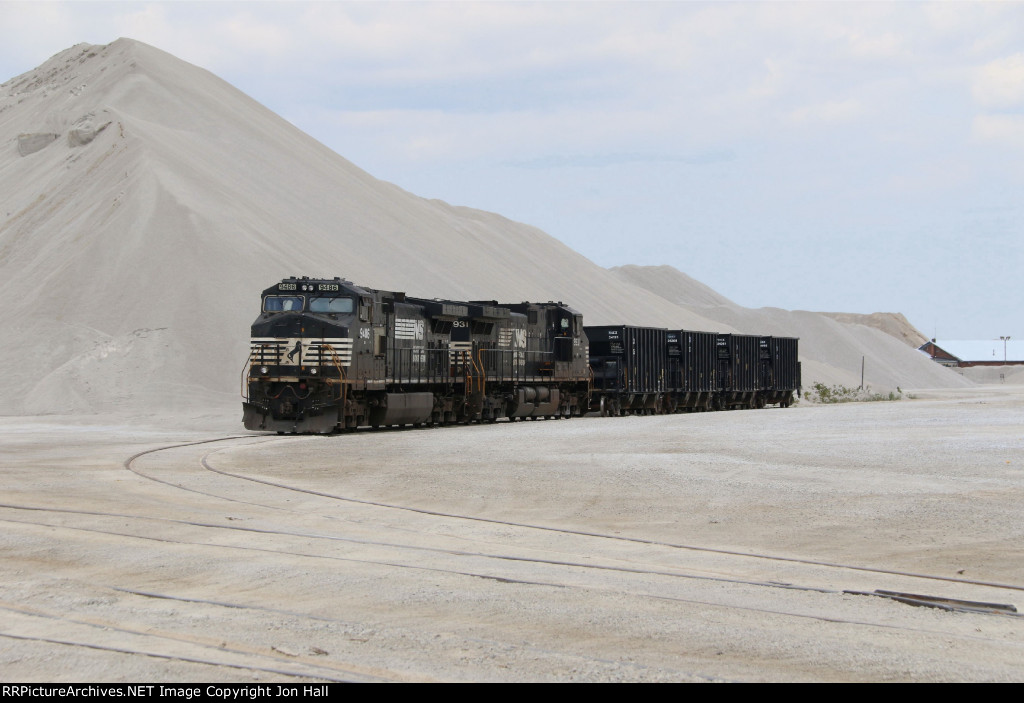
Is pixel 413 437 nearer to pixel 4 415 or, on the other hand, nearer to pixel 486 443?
pixel 486 443

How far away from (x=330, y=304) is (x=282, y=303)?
136 centimetres

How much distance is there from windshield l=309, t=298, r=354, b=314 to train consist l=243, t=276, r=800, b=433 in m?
0.03

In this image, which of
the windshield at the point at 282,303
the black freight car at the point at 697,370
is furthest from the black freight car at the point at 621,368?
the windshield at the point at 282,303

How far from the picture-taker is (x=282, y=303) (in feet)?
98.8

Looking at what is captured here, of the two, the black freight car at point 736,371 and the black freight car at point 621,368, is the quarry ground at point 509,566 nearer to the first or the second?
the black freight car at point 621,368

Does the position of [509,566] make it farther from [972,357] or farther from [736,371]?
[972,357]

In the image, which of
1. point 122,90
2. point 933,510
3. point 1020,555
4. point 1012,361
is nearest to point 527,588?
point 1020,555

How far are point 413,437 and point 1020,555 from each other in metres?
18.2

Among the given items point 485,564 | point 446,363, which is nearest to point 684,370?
point 446,363

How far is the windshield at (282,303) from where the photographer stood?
3002 cm

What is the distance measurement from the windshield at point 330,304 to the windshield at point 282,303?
0.38m

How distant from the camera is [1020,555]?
1141cm

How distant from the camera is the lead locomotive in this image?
29188 mm

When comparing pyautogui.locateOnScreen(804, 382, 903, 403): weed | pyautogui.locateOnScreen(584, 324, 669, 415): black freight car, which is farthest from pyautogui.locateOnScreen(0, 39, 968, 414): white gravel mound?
pyautogui.locateOnScreen(804, 382, 903, 403): weed
